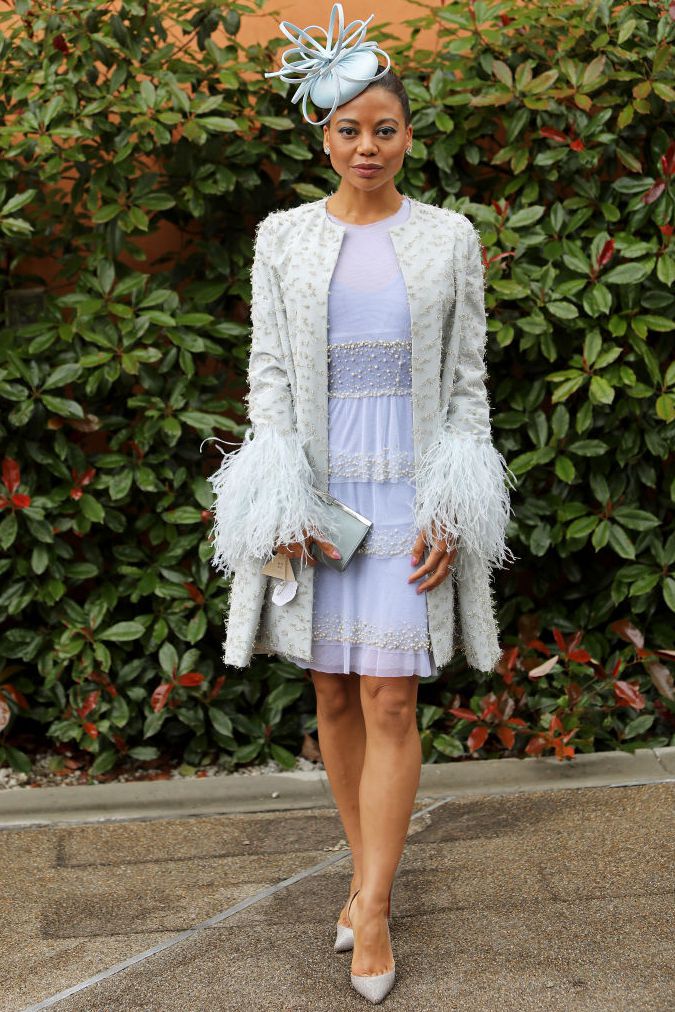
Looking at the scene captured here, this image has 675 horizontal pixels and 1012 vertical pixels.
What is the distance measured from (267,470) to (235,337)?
4.63ft

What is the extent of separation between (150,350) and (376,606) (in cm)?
144

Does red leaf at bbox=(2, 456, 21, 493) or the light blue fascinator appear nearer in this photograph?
the light blue fascinator

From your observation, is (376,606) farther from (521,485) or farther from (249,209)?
(249,209)

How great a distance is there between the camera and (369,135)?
2.64 m

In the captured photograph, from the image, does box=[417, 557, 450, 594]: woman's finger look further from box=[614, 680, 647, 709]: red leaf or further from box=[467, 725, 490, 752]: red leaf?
box=[614, 680, 647, 709]: red leaf

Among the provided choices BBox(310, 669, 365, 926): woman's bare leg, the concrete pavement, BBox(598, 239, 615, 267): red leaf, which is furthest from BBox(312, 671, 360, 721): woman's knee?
BBox(598, 239, 615, 267): red leaf

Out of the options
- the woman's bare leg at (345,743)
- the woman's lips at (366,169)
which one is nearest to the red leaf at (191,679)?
the woman's bare leg at (345,743)

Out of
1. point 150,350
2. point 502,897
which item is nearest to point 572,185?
point 150,350

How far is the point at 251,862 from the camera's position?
3.48 m

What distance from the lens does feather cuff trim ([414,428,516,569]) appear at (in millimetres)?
2711

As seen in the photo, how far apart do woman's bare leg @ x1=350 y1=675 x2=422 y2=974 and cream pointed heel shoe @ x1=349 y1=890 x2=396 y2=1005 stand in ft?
0.04

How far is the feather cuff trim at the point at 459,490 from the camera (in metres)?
2.71

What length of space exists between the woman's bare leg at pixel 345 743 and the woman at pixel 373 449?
0.10 m

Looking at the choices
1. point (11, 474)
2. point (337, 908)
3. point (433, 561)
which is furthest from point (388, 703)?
point (11, 474)
